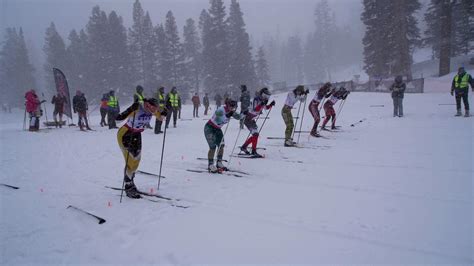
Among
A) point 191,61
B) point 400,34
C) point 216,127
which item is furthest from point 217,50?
point 216,127

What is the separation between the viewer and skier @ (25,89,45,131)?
14209 millimetres

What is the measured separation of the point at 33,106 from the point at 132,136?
12331mm

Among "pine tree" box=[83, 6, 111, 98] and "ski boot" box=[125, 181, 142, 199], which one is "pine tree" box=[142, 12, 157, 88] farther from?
"ski boot" box=[125, 181, 142, 199]

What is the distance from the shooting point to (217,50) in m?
40.4

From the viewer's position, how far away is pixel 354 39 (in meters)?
89.6

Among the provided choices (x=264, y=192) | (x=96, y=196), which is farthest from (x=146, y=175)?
(x=264, y=192)

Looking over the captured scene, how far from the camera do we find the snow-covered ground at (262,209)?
A: 3545mm

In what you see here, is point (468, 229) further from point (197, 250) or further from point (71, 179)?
point (71, 179)

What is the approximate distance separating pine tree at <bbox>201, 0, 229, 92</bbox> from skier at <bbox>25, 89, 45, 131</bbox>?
27.3 meters

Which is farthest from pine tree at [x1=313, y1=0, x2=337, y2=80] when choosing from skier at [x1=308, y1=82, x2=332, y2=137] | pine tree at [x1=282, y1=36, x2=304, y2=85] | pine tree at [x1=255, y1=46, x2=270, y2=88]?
skier at [x1=308, y1=82, x2=332, y2=137]

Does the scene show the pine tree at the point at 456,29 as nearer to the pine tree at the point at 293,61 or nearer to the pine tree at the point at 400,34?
the pine tree at the point at 400,34

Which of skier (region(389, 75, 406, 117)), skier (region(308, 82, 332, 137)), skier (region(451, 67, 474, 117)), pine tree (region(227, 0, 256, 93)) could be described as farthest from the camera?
pine tree (region(227, 0, 256, 93))

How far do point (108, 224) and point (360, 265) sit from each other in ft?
12.5

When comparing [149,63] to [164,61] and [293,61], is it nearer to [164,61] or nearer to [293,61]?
[164,61]
